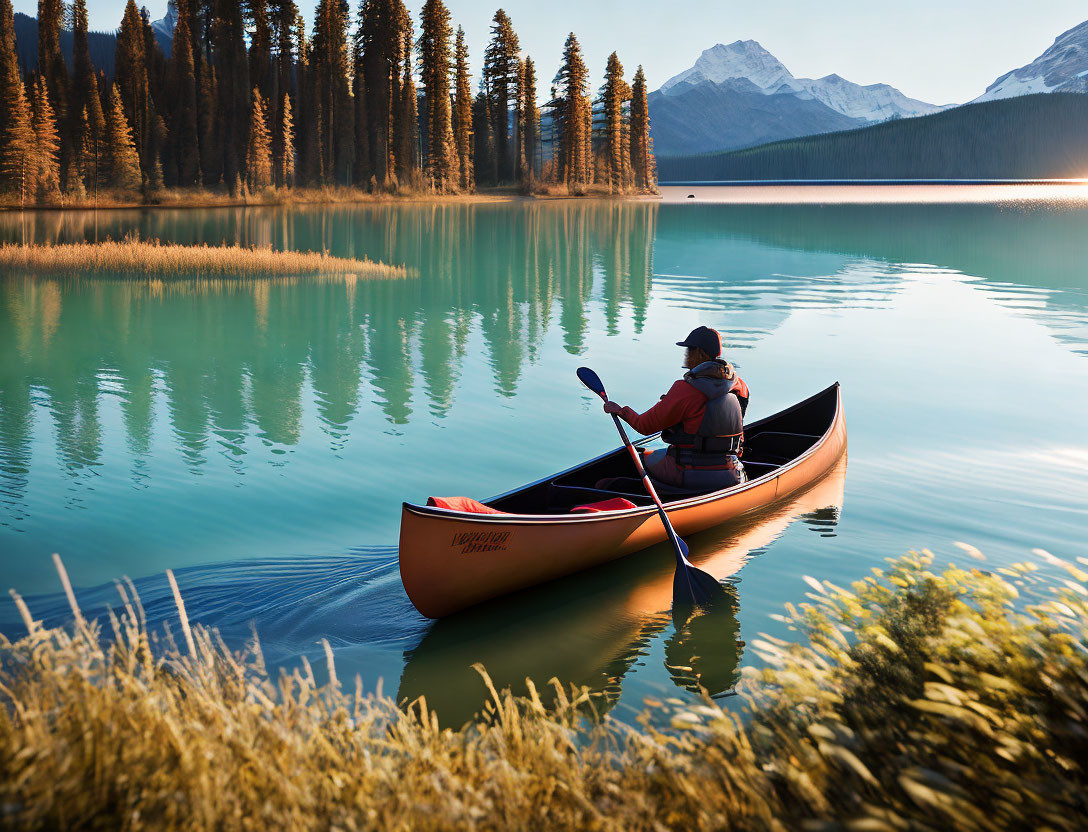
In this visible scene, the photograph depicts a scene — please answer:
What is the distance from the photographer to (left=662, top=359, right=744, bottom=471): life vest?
27.8 ft

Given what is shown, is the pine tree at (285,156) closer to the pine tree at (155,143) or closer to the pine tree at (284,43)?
the pine tree at (284,43)

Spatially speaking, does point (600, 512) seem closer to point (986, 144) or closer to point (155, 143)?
point (155, 143)

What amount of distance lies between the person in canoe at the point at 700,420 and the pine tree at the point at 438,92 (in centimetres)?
7443

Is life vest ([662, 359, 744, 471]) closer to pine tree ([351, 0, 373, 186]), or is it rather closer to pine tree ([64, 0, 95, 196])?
pine tree ([64, 0, 95, 196])

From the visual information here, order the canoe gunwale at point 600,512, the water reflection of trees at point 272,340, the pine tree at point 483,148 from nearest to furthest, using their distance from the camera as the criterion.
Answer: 1. the canoe gunwale at point 600,512
2. the water reflection of trees at point 272,340
3. the pine tree at point 483,148

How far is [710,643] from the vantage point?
7.05 meters

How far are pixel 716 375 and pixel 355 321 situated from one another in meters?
14.0

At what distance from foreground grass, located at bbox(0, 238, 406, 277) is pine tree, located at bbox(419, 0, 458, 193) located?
5483cm

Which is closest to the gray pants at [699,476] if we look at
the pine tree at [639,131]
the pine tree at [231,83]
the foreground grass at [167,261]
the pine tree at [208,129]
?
the foreground grass at [167,261]

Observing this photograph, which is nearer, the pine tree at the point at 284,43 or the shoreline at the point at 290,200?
the shoreline at the point at 290,200

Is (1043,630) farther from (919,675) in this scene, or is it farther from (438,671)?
(438,671)

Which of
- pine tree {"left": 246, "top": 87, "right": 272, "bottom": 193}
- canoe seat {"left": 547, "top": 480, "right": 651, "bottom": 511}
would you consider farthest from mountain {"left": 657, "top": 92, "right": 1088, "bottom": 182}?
canoe seat {"left": 547, "top": 480, "right": 651, "bottom": 511}

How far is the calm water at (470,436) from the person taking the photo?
711cm

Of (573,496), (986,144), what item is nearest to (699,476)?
(573,496)
